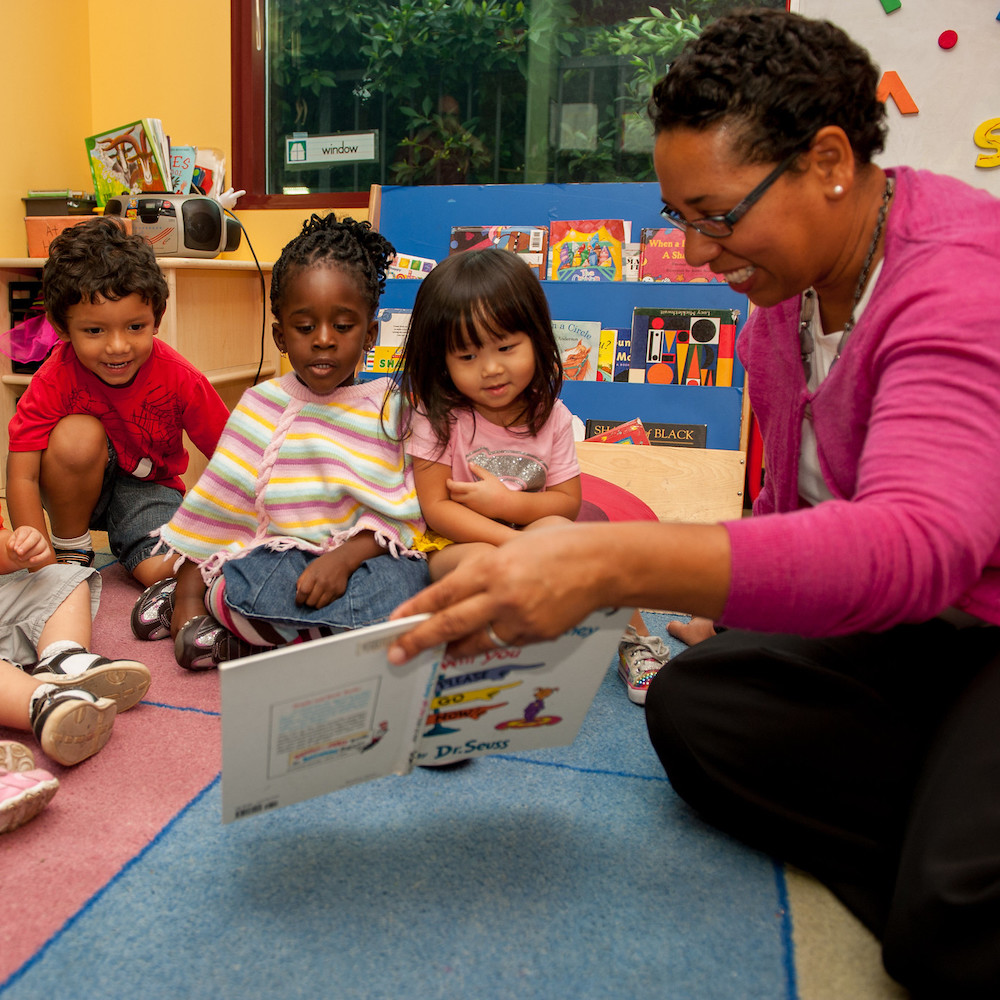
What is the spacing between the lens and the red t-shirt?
1.71 m

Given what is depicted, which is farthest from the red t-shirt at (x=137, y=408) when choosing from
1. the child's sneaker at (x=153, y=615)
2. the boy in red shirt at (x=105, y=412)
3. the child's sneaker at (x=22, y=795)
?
the child's sneaker at (x=22, y=795)

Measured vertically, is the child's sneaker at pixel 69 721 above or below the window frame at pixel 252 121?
below

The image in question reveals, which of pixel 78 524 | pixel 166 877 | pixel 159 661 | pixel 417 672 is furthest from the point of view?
pixel 78 524

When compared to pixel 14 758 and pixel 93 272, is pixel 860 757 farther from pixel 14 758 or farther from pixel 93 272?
pixel 93 272

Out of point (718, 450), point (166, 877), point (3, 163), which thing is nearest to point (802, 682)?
point (166, 877)

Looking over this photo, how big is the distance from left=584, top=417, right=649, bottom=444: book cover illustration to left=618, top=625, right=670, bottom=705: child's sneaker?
0.80m

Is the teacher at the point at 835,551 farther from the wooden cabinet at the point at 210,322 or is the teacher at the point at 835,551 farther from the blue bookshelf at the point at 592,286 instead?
the wooden cabinet at the point at 210,322

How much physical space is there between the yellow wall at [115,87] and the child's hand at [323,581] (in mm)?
1742

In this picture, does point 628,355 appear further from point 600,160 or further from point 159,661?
point 159,661

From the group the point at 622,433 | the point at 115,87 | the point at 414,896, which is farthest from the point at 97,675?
the point at 115,87

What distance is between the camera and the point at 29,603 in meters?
1.38

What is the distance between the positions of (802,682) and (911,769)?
0.14m

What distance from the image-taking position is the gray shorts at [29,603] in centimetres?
135

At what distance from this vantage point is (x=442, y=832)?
1.01 metres
